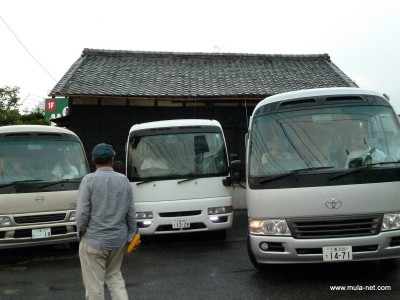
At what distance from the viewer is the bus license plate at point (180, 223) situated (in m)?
7.60

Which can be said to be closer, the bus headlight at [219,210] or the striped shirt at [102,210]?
the striped shirt at [102,210]

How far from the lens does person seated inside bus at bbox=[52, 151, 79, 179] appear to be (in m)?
7.58

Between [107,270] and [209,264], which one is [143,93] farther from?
[107,270]

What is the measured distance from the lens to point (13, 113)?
21625mm

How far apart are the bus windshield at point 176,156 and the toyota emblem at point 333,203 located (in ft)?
11.3

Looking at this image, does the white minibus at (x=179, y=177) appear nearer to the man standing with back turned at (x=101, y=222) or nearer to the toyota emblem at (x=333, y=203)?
the toyota emblem at (x=333, y=203)

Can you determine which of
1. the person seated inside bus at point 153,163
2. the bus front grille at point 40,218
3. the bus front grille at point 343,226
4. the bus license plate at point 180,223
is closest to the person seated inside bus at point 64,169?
the bus front grille at point 40,218

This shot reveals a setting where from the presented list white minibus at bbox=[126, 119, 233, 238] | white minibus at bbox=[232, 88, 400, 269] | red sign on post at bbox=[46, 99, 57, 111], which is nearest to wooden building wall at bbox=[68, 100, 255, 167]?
white minibus at bbox=[126, 119, 233, 238]

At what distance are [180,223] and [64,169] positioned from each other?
2.38 metres

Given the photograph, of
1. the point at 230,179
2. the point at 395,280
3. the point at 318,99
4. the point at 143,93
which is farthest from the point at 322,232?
the point at 143,93

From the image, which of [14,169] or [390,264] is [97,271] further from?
[14,169]

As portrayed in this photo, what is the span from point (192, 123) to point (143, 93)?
5009 mm

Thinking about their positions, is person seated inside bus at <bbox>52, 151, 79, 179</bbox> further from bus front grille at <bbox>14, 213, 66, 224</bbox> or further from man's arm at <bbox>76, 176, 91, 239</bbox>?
man's arm at <bbox>76, 176, 91, 239</bbox>

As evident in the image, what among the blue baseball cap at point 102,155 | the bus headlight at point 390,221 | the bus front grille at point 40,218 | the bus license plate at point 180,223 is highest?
the blue baseball cap at point 102,155
